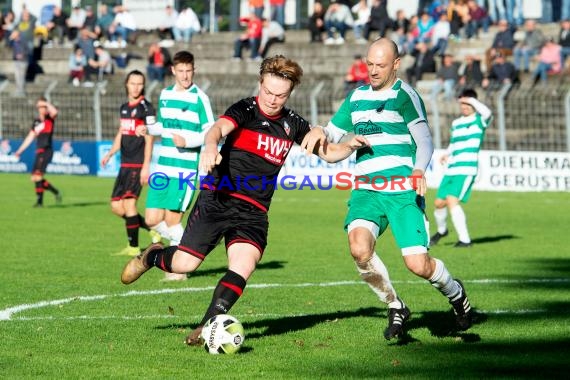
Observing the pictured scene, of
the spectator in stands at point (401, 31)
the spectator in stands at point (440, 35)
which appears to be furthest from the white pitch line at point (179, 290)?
the spectator in stands at point (401, 31)

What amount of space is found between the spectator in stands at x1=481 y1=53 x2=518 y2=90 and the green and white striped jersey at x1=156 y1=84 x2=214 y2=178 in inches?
743

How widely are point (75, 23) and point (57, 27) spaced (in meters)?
0.77

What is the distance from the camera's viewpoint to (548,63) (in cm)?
3139

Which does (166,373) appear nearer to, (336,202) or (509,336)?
(509,336)

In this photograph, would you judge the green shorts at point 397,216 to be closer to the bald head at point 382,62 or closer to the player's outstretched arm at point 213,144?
the bald head at point 382,62

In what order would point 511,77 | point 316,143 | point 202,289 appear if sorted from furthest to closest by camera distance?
1. point 511,77
2. point 202,289
3. point 316,143

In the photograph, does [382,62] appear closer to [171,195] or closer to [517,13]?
[171,195]

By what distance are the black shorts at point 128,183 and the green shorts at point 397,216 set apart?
6.54 metres

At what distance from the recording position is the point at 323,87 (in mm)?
32938

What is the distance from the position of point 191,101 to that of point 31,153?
23489 millimetres

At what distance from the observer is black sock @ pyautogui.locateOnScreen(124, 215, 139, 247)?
49.8 feet

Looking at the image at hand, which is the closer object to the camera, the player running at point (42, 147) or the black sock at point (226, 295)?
the black sock at point (226, 295)

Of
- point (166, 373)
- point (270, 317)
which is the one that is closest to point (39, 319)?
point (270, 317)

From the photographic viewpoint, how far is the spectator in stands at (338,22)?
38125mm
